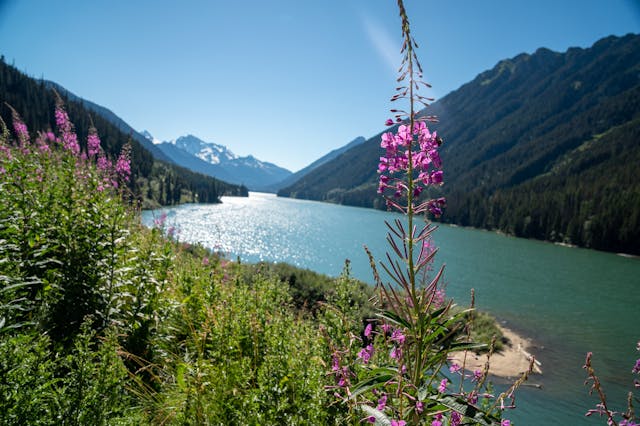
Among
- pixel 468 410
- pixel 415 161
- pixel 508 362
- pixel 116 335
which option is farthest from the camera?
pixel 508 362

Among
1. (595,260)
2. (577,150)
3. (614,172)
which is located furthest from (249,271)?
(577,150)

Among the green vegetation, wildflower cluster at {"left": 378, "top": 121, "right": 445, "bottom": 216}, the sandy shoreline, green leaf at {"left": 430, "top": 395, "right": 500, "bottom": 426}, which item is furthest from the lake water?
green leaf at {"left": 430, "top": 395, "right": 500, "bottom": 426}

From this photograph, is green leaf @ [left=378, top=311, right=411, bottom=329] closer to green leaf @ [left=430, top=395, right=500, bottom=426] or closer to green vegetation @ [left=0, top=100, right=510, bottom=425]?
green leaf @ [left=430, top=395, right=500, bottom=426]

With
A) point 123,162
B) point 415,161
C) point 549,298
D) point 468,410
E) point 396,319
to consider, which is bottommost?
point 549,298

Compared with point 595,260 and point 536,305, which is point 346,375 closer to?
point 536,305

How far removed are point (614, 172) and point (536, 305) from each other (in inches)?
4099

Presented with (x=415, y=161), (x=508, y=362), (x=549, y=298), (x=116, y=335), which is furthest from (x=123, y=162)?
(x=549, y=298)

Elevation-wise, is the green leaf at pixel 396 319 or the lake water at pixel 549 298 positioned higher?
the green leaf at pixel 396 319

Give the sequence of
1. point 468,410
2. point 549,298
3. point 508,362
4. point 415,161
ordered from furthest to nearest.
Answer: point 549,298, point 508,362, point 415,161, point 468,410

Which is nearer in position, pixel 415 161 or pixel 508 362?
pixel 415 161

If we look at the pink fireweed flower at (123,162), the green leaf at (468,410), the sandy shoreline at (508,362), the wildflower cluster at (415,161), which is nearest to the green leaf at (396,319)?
the green leaf at (468,410)

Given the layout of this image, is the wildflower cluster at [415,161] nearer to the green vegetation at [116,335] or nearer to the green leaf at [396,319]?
the green leaf at [396,319]

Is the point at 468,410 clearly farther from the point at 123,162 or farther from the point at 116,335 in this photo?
the point at 123,162

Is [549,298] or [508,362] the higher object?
[549,298]
